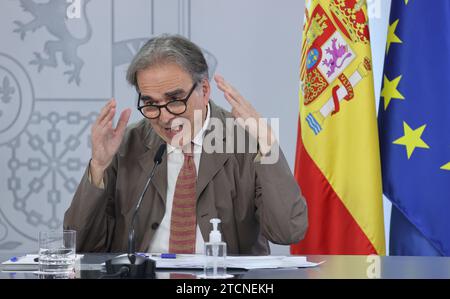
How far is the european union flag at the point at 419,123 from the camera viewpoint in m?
3.26

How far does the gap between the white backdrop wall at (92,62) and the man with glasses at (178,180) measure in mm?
1115

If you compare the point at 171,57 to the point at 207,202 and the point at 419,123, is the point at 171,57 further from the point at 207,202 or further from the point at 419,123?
the point at 419,123

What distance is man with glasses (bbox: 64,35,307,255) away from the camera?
102 inches

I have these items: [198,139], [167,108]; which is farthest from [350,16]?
[167,108]

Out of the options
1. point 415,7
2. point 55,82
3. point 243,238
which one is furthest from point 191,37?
point 243,238

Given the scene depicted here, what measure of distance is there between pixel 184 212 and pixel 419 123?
1240 mm

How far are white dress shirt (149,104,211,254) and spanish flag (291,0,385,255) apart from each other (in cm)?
74

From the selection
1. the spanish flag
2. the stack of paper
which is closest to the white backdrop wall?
the spanish flag

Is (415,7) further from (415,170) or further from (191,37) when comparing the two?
(191,37)

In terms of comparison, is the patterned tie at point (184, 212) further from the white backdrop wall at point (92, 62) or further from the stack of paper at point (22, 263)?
the white backdrop wall at point (92, 62)

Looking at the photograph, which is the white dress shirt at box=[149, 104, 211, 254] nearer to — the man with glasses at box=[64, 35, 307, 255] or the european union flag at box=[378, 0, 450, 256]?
the man with glasses at box=[64, 35, 307, 255]

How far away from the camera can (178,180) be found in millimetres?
2717

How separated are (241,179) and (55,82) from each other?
157cm

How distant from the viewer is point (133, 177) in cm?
275
